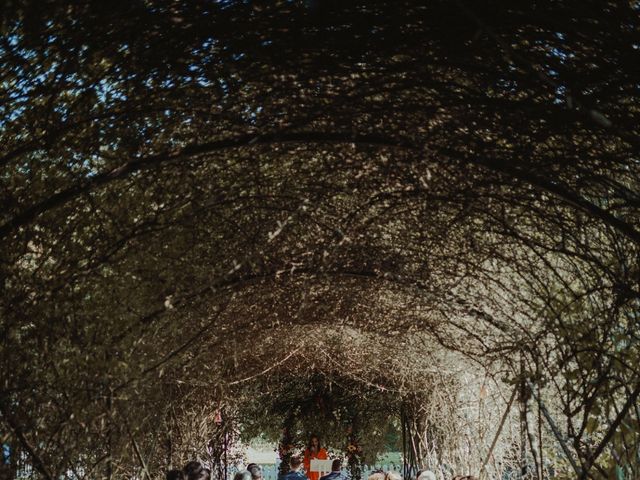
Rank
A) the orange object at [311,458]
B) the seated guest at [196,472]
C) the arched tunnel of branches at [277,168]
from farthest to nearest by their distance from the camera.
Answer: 1. the orange object at [311,458]
2. the seated guest at [196,472]
3. the arched tunnel of branches at [277,168]

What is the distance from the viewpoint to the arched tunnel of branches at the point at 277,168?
9.79ft

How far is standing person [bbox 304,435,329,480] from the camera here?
1216 cm

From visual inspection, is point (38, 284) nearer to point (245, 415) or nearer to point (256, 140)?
point (256, 140)

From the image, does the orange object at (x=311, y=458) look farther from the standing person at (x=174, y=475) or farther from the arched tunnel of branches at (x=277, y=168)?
the standing person at (x=174, y=475)

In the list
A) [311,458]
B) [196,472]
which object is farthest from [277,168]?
[311,458]

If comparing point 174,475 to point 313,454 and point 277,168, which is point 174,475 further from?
point 313,454

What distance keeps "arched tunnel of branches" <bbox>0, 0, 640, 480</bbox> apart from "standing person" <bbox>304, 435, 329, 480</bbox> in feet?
22.0

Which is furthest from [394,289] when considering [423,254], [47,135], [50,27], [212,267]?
[50,27]

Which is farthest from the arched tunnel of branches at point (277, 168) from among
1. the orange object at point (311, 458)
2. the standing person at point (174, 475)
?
the orange object at point (311, 458)

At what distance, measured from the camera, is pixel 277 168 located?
4453 millimetres

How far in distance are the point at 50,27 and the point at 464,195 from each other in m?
2.03

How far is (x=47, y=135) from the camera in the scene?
3.46m

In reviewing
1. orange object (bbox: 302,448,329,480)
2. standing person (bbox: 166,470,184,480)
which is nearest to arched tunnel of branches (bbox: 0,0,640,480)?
standing person (bbox: 166,470,184,480)

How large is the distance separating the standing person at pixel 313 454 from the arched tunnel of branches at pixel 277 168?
6.70m
